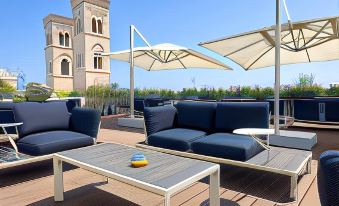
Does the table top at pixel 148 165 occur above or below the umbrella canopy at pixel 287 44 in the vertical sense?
below

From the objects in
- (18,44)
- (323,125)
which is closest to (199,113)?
(323,125)

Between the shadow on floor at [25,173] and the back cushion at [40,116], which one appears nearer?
the shadow on floor at [25,173]

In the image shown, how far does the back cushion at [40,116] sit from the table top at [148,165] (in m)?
1.57

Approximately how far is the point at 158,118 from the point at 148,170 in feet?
6.93

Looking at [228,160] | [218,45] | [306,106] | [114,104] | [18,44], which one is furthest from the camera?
[18,44]

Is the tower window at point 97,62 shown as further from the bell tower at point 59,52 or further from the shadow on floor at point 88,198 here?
the shadow on floor at point 88,198

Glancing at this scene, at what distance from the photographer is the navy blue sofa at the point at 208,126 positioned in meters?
3.21

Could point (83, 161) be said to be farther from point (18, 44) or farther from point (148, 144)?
point (18, 44)

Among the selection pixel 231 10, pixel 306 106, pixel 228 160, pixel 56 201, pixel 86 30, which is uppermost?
pixel 86 30

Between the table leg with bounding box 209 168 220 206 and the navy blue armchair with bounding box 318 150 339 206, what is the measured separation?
1.04 metres

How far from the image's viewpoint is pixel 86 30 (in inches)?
949

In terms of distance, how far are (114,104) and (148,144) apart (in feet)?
24.6

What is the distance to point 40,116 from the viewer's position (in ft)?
13.3

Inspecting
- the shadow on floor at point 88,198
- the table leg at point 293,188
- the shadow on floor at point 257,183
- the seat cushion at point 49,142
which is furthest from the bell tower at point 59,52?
the table leg at point 293,188
